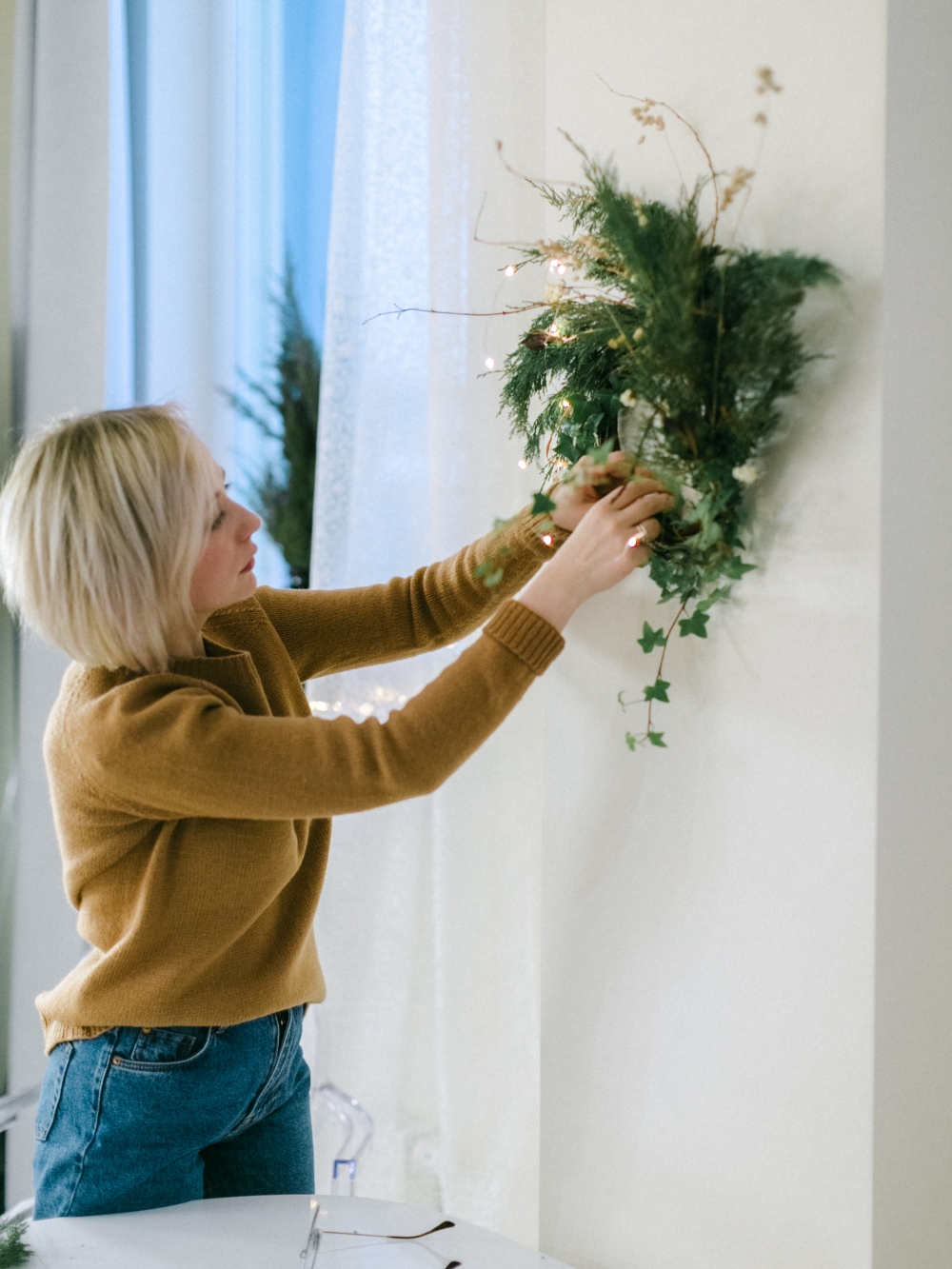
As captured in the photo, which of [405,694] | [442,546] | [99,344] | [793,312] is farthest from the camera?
[99,344]

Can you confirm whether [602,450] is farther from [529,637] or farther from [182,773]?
[182,773]

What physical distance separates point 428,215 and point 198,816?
3.05ft

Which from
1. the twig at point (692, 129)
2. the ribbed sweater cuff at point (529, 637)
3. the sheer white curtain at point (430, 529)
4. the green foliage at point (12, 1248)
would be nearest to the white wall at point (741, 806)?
the twig at point (692, 129)

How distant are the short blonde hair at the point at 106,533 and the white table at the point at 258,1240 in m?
0.54

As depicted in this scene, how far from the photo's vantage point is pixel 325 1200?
43.1 inches

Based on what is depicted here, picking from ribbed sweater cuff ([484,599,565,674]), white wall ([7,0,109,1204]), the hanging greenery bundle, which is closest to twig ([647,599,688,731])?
the hanging greenery bundle

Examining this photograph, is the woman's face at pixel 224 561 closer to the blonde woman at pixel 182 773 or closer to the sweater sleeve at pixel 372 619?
the blonde woman at pixel 182 773

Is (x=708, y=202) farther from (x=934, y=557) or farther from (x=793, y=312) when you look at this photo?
(x=934, y=557)

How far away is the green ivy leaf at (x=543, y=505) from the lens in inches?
41.3

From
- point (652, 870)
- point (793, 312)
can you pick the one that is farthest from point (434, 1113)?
point (793, 312)

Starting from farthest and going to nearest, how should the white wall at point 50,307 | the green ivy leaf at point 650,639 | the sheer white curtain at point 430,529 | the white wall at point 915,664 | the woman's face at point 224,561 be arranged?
1. the white wall at point 50,307
2. the sheer white curtain at point 430,529
3. the woman's face at point 224,561
4. the green ivy leaf at point 650,639
5. the white wall at point 915,664

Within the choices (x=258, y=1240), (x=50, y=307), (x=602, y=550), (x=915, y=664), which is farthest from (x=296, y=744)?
(x=50, y=307)

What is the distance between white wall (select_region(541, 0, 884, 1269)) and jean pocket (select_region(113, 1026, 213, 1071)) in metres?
0.39

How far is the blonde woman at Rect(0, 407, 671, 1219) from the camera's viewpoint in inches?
40.8
